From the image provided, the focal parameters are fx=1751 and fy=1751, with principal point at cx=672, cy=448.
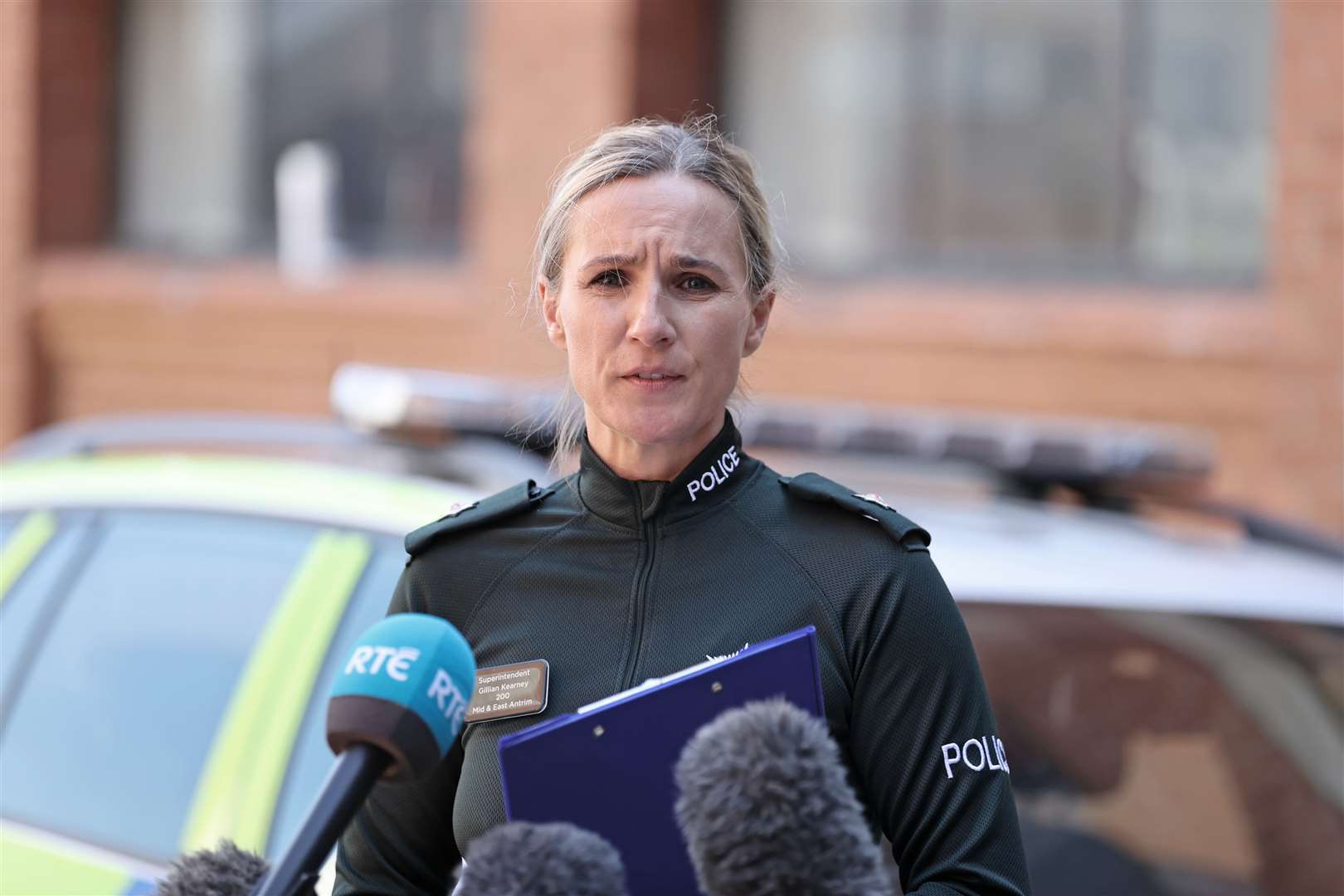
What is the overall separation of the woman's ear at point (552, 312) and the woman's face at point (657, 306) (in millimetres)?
105

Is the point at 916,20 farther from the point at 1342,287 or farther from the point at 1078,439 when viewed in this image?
the point at 1078,439

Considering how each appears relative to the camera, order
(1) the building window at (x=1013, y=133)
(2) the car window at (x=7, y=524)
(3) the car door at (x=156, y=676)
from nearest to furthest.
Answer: (3) the car door at (x=156, y=676) < (2) the car window at (x=7, y=524) < (1) the building window at (x=1013, y=133)

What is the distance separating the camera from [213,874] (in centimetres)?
161

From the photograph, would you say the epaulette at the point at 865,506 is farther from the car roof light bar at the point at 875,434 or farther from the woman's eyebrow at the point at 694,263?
the car roof light bar at the point at 875,434

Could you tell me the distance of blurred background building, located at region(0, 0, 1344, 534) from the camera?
23.8 feet

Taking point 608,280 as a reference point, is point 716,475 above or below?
below

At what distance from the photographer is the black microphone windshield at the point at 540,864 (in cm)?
136

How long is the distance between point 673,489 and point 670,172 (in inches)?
14.2

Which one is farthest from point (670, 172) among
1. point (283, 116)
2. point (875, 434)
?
point (283, 116)

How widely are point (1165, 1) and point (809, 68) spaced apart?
181 cm

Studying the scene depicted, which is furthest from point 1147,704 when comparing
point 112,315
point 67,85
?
point 67,85

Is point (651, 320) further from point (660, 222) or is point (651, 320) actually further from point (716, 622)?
point (716, 622)

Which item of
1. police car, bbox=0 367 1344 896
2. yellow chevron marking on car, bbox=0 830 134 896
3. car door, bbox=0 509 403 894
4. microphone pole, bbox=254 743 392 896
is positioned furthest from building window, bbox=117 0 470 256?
microphone pole, bbox=254 743 392 896

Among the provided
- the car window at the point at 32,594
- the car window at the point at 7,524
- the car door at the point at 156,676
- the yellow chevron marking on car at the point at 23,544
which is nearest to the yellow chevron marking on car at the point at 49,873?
the car door at the point at 156,676
